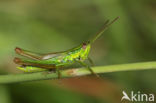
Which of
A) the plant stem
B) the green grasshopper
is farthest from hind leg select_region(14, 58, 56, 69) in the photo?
the plant stem

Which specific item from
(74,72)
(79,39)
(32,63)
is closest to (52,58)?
(32,63)

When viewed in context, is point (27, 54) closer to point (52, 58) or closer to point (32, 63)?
point (32, 63)

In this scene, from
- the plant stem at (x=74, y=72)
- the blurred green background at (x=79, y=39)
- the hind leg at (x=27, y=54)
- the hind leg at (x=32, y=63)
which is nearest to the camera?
the plant stem at (x=74, y=72)

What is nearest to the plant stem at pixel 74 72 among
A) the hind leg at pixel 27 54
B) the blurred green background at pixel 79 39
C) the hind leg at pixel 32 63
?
the hind leg at pixel 32 63

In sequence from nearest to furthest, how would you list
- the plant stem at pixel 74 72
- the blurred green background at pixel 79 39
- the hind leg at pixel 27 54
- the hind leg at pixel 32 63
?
the plant stem at pixel 74 72
the hind leg at pixel 32 63
the hind leg at pixel 27 54
the blurred green background at pixel 79 39

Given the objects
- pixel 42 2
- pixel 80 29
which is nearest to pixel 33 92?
pixel 80 29

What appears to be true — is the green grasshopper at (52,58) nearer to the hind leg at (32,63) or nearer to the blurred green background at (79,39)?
the hind leg at (32,63)

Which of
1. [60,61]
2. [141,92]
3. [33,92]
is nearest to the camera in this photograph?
[60,61]

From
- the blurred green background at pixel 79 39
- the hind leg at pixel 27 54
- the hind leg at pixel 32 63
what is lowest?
the hind leg at pixel 32 63

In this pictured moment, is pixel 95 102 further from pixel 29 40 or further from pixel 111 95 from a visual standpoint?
pixel 29 40
